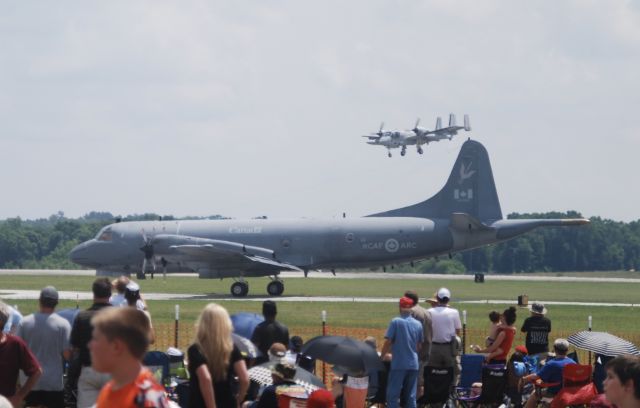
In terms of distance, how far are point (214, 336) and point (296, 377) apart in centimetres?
205

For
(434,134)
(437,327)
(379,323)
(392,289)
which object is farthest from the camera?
(434,134)

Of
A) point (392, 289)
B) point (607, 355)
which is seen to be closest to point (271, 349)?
point (607, 355)

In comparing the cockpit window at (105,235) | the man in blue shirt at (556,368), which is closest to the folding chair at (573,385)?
the man in blue shirt at (556,368)

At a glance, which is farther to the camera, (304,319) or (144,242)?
(144,242)

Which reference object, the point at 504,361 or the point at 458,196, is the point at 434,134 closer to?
the point at 458,196

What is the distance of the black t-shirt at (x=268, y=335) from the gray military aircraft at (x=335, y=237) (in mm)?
31501

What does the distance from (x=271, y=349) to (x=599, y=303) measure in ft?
108

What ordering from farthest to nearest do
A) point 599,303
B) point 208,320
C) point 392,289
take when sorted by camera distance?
point 392,289
point 599,303
point 208,320

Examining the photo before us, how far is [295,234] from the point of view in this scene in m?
45.6

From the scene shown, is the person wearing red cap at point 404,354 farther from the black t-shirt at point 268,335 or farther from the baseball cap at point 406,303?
the black t-shirt at point 268,335

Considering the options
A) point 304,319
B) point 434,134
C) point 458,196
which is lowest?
point 304,319

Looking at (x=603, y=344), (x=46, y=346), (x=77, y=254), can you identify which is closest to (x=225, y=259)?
(x=77, y=254)

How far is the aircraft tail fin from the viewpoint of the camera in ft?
147

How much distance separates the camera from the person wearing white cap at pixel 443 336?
46.2ft
